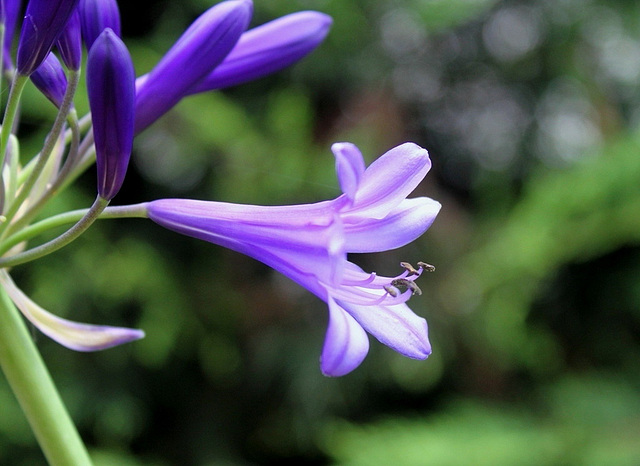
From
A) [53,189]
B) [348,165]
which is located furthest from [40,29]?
[348,165]

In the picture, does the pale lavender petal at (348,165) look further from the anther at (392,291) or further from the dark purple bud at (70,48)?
the dark purple bud at (70,48)

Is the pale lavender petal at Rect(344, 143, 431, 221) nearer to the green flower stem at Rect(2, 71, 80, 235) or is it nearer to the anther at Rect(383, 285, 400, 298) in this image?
the anther at Rect(383, 285, 400, 298)

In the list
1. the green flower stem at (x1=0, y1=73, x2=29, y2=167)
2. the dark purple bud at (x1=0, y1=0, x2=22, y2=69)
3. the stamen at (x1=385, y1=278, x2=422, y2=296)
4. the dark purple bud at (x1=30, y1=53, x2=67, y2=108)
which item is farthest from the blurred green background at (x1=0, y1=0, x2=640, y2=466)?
the green flower stem at (x1=0, y1=73, x2=29, y2=167)

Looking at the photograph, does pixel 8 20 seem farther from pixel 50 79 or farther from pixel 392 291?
pixel 392 291

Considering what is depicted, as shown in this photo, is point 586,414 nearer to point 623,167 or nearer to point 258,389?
point 623,167

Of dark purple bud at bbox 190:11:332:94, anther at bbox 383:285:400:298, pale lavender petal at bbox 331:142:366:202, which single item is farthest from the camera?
dark purple bud at bbox 190:11:332:94
